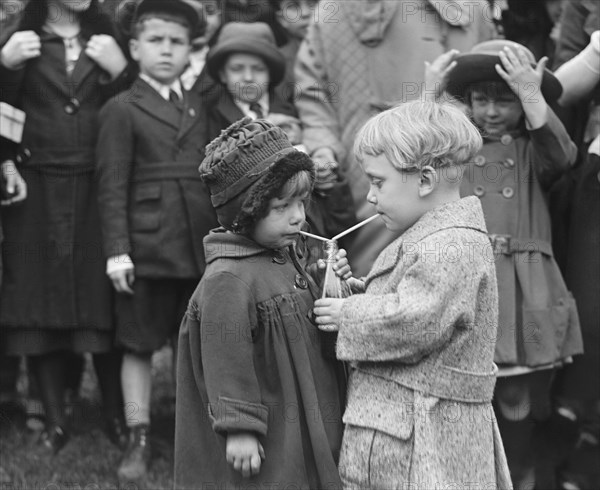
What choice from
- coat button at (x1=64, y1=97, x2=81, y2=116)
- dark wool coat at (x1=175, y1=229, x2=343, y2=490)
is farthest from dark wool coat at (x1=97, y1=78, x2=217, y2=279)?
dark wool coat at (x1=175, y1=229, x2=343, y2=490)

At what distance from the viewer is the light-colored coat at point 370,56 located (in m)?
4.59

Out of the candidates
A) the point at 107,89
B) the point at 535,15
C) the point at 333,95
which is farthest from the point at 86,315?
the point at 535,15

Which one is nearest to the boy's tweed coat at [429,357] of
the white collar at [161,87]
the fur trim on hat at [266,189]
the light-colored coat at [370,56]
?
the fur trim on hat at [266,189]

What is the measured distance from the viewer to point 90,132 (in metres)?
4.76

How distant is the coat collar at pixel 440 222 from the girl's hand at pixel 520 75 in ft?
3.34

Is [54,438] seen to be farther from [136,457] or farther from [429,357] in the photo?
→ [429,357]

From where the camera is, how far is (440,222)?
3.03 m

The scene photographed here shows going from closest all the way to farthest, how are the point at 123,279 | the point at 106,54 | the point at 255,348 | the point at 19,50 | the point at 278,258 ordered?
the point at 255,348, the point at 278,258, the point at 123,279, the point at 19,50, the point at 106,54

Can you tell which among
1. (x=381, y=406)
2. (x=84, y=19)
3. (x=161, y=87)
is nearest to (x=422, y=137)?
(x=381, y=406)

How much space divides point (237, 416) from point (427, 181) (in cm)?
88

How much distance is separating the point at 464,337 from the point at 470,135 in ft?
1.93

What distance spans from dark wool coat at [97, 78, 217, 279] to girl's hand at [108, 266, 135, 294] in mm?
37

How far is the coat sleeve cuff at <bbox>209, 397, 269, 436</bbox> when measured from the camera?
295 cm

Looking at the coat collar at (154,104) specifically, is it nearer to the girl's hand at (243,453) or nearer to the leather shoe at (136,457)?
the leather shoe at (136,457)
